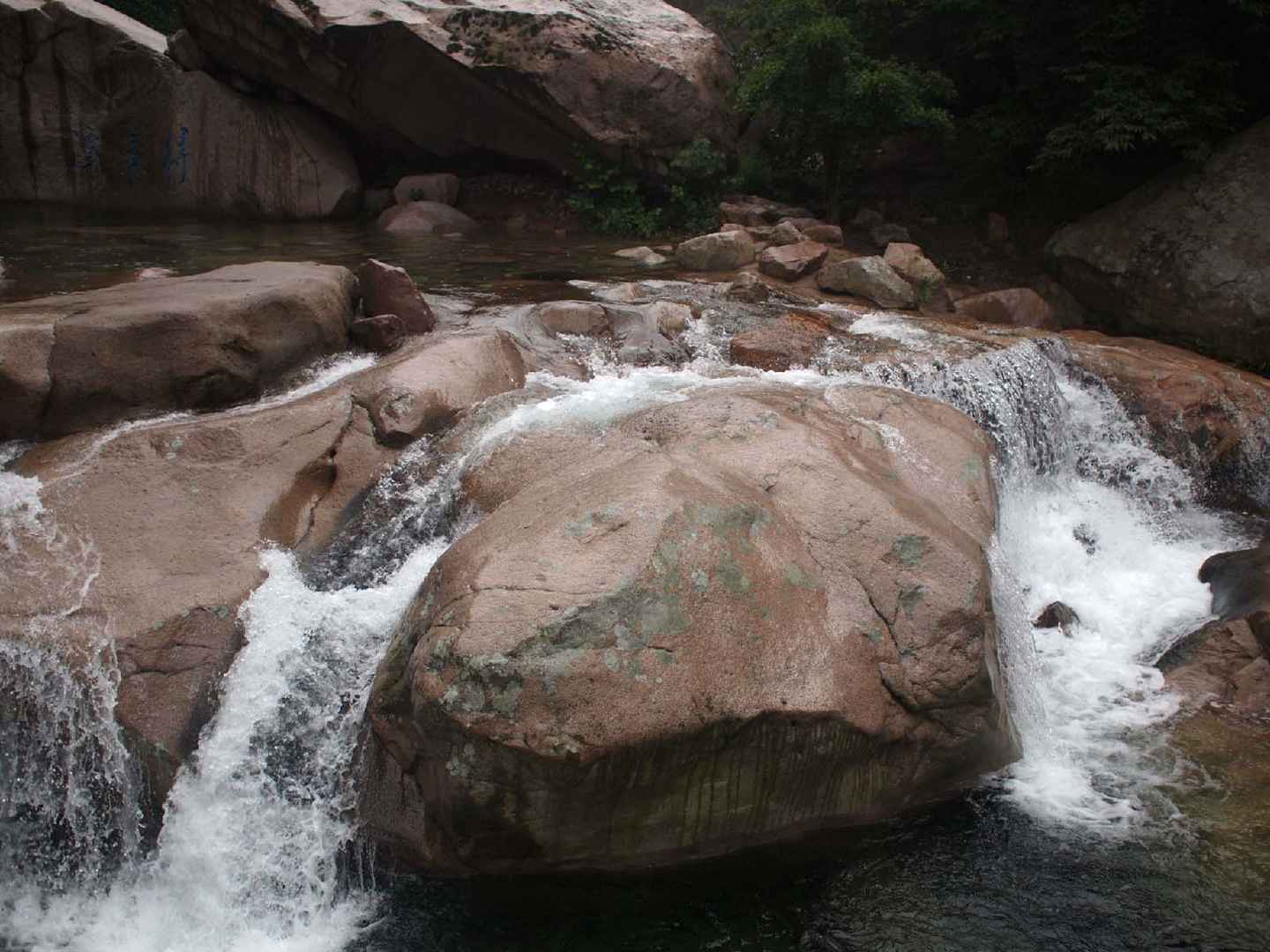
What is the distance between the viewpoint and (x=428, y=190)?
14219 millimetres

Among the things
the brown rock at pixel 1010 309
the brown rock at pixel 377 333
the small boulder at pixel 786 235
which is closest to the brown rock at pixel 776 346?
the brown rock at pixel 1010 309

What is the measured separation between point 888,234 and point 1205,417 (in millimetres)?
5251

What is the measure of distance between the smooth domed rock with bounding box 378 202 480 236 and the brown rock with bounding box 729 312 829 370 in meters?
6.49

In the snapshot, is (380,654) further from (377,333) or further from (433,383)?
(377,333)

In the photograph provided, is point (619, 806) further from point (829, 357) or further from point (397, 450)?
point (829, 357)

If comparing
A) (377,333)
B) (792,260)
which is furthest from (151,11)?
(377,333)

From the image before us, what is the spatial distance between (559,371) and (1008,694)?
3.84 m

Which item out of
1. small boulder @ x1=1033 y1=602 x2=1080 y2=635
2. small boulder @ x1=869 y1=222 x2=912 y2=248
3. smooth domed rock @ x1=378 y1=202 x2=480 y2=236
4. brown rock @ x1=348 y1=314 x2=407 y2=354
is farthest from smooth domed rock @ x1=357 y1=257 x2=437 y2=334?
small boulder @ x1=869 y1=222 x2=912 y2=248

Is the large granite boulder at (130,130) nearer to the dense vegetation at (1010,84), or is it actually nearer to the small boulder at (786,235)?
the dense vegetation at (1010,84)

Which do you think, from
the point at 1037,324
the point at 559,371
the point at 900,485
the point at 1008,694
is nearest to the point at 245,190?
the point at 559,371

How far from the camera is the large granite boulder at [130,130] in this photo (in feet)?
42.4

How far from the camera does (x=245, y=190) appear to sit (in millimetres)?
13617

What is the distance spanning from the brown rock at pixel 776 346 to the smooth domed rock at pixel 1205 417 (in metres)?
2.23

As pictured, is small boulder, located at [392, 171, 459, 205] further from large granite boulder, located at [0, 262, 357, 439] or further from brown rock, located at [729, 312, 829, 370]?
large granite boulder, located at [0, 262, 357, 439]
